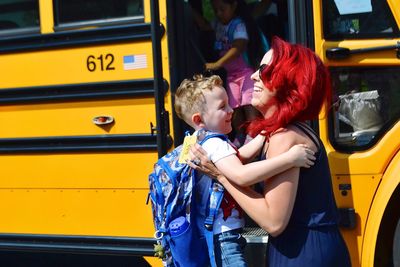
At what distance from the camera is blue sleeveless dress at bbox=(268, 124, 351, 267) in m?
2.12

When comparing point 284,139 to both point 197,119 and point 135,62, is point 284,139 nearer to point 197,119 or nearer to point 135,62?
point 197,119

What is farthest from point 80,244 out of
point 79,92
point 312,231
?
point 312,231

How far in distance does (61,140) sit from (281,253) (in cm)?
186

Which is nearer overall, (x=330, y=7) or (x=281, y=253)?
(x=281, y=253)

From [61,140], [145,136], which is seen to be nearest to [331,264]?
[145,136]

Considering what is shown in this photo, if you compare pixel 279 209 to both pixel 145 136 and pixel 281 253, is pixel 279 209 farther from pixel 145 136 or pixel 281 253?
pixel 145 136

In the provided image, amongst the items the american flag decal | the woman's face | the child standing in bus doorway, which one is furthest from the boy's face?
the child standing in bus doorway

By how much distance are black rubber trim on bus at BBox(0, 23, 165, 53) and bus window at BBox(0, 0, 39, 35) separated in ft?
0.23

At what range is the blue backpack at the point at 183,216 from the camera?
2.41 meters

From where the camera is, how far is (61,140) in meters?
3.72

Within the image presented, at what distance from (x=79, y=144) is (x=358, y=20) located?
59.4 inches

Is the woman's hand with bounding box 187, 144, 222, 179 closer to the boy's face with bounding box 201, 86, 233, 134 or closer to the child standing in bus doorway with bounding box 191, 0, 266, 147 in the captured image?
the boy's face with bounding box 201, 86, 233, 134

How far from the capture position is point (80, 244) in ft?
12.2

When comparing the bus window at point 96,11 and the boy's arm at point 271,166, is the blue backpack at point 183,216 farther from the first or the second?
the bus window at point 96,11
